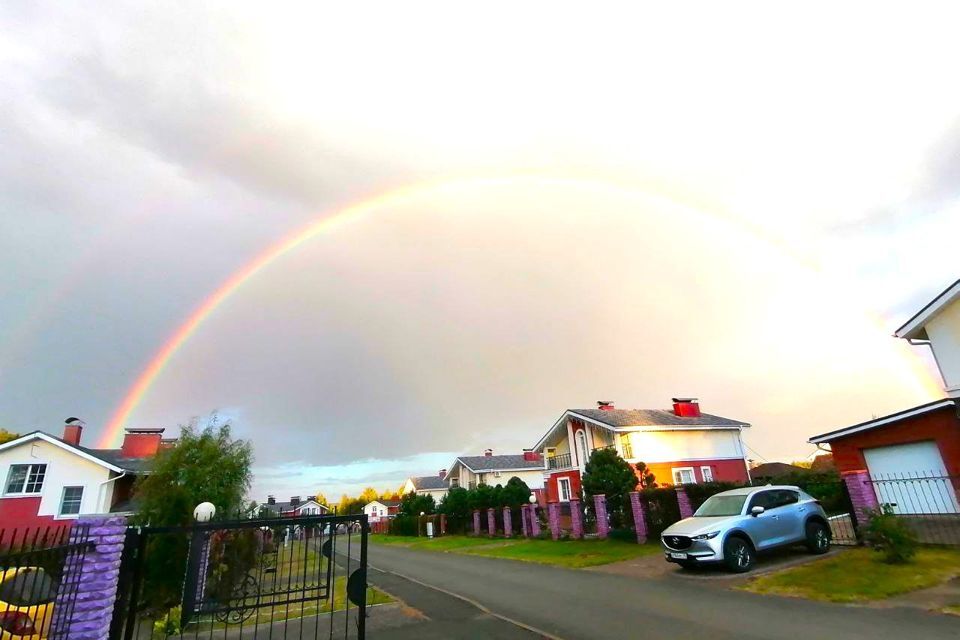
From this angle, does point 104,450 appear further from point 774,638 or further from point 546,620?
point 774,638

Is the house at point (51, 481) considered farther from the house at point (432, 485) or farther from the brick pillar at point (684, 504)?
the house at point (432, 485)

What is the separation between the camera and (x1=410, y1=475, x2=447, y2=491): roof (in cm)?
7954

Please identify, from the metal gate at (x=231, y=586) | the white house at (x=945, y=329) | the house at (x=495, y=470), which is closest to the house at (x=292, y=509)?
the metal gate at (x=231, y=586)

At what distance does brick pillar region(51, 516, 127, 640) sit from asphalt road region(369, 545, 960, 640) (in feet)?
22.3

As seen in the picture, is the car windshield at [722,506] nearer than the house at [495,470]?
Yes

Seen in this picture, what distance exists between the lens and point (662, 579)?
13203 mm

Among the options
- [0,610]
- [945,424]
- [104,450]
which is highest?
[104,450]

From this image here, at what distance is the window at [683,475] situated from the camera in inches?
1441

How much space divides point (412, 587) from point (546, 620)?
7.22 metres

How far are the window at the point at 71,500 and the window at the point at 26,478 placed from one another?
1.21 m

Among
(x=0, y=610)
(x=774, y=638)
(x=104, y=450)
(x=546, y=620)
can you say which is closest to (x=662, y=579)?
(x=546, y=620)

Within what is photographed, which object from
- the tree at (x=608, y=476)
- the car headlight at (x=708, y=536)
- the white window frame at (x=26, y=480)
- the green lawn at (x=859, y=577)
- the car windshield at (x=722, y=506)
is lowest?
the green lawn at (x=859, y=577)

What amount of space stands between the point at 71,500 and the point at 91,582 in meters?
27.7

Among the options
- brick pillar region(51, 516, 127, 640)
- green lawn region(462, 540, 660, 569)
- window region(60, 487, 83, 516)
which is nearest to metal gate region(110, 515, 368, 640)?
brick pillar region(51, 516, 127, 640)
